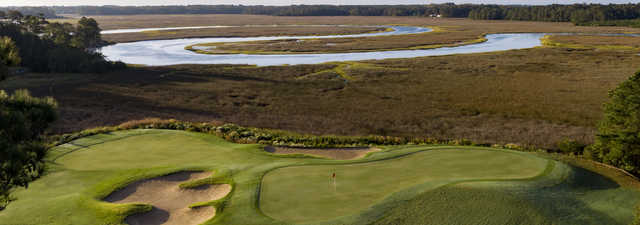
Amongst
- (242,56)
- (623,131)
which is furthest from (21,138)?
(242,56)

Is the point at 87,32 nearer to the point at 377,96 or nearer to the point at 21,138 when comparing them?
the point at 377,96

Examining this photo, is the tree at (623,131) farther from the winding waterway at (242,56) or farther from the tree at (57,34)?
the tree at (57,34)

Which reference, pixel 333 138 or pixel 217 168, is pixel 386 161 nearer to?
pixel 217 168

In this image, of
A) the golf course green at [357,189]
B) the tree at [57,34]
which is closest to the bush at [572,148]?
the golf course green at [357,189]

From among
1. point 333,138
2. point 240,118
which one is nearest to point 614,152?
point 333,138

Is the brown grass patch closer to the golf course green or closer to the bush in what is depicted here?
the bush

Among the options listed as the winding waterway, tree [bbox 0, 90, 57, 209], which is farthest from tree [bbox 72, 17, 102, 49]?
tree [bbox 0, 90, 57, 209]
